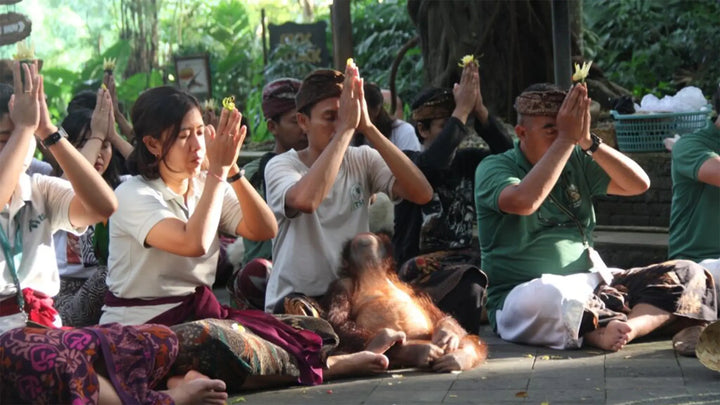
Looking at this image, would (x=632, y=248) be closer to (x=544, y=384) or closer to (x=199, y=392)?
(x=544, y=384)

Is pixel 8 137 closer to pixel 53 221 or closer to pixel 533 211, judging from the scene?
pixel 53 221

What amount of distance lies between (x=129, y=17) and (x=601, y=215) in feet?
49.1

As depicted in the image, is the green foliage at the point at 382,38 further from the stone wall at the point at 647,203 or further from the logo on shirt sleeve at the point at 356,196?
the logo on shirt sleeve at the point at 356,196

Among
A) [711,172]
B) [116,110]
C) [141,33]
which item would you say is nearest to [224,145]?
[711,172]

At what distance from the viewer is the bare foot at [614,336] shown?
509 centimetres

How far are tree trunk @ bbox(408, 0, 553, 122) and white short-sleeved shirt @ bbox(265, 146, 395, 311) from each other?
4344 mm

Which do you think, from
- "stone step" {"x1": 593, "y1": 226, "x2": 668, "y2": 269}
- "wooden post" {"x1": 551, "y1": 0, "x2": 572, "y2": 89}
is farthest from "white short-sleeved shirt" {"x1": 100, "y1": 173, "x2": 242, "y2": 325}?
"stone step" {"x1": 593, "y1": 226, "x2": 668, "y2": 269}

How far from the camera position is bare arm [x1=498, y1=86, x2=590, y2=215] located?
203 inches

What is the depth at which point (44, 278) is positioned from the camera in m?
4.29

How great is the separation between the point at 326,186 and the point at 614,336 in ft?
4.85

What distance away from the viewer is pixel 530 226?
5.48 m

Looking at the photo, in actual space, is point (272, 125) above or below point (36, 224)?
above

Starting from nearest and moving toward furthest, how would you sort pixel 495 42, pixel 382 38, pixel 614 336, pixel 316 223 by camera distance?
1. pixel 614 336
2. pixel 316 223
3. pixel 495 42
4. pixel 382 38

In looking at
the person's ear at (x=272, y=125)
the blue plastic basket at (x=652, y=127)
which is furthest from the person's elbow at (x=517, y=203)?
the blue plastic basket at (x=652, y=127)
